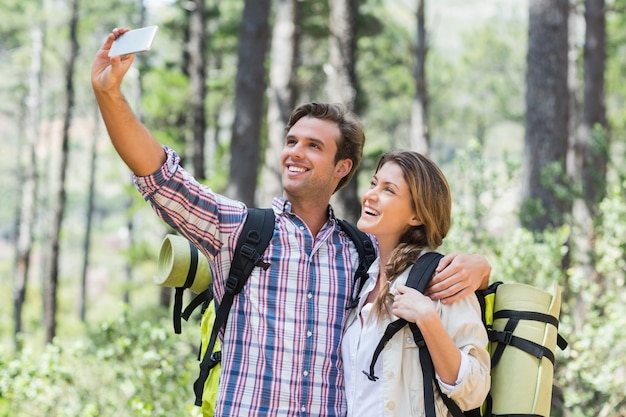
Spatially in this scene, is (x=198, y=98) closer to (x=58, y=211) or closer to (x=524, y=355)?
(x=58, y=211)

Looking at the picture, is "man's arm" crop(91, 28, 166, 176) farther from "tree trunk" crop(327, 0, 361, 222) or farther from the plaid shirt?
"tree trunk" crop(327, 0, 361, 222)

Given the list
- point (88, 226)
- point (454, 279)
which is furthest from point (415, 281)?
point (88, 226)

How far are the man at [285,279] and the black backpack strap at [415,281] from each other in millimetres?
43

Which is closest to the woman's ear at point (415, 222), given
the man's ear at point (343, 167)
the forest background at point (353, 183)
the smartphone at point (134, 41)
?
the man's ear at point (343, 167)

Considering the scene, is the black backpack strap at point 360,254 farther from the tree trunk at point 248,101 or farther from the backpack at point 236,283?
the tree trunk at point 248,101

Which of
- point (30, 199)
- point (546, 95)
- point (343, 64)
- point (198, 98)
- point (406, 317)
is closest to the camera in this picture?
point (406, 317)

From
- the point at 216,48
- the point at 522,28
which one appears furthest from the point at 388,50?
the point at 522,28

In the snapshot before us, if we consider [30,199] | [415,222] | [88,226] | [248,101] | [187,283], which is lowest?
[88,226]

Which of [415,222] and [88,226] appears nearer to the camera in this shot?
[415,222]

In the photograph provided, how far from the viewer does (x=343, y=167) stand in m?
3.18

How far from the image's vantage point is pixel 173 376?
5.29 m

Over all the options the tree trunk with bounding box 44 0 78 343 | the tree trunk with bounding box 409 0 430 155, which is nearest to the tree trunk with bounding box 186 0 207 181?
the tree trunk with bounding box 44 0 78 343

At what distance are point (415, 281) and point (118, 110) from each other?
1.12 m

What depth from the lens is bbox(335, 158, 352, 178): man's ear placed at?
10.3 feet
